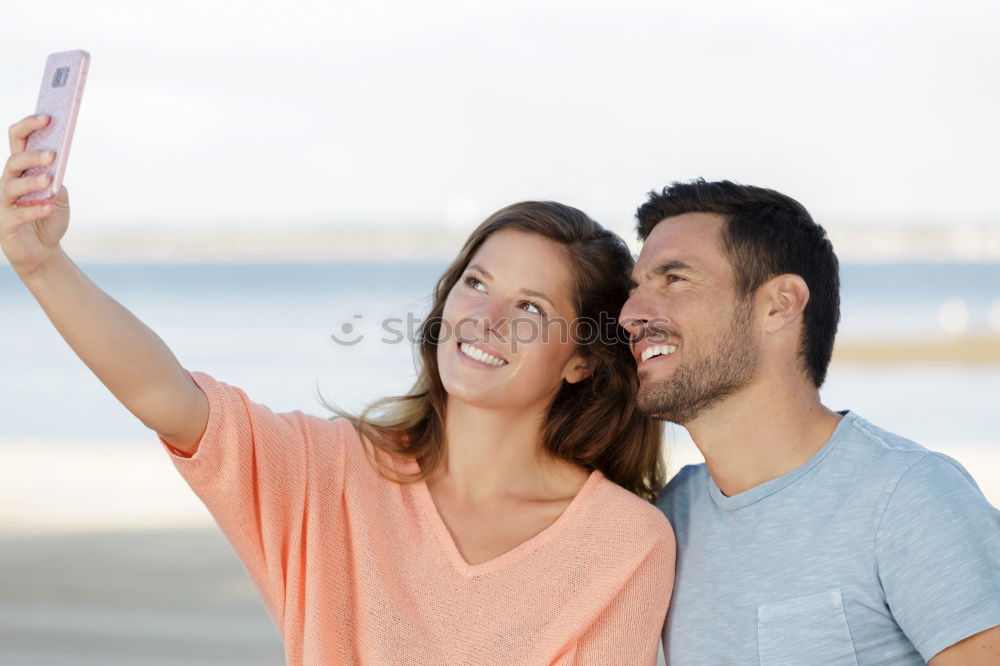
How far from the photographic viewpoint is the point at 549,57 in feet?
119

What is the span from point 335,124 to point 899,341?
75.8ft

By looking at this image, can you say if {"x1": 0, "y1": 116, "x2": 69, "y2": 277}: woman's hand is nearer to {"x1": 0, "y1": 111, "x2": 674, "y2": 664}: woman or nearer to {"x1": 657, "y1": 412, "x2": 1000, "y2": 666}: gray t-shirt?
{"x1": 0, "y1": 111, "x2": 674, "y2": 664}: woman

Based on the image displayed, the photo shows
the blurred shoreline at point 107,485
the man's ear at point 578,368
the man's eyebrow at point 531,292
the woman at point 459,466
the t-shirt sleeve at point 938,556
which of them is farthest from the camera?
the blurred shoreline at point 107,485

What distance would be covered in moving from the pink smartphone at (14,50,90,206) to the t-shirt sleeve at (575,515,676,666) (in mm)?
1597

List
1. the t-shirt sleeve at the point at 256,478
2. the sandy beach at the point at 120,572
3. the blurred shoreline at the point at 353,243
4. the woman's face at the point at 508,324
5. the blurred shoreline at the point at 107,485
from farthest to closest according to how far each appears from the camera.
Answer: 1. the blurred shoreline at the point at 353,243
2. the blurred shoreline at the point at 107,485
3. the sandy beach at the point at 120,572
4. the woman's face at the point at 508,324
5. the t-shirt sleeve at the point at 256,478

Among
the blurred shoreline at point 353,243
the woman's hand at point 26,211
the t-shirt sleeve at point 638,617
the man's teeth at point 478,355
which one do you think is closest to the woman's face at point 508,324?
the man's teeth at point 478,355

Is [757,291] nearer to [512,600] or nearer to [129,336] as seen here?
[512,600]

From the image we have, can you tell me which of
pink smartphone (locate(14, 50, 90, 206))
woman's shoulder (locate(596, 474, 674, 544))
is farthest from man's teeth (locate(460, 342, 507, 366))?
pink smartphone (locate(14, 50, 90, 206))

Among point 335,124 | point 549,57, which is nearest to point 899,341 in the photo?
point 549,57

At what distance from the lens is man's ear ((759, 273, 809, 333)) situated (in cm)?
284

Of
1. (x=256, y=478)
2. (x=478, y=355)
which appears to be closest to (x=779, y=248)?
(x=478, y=355)

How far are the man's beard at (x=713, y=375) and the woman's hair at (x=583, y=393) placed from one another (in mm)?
467

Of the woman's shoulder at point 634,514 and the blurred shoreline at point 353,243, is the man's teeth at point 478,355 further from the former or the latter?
the blurred shoreline at point 353,243

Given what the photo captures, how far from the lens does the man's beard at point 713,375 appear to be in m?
2.80
